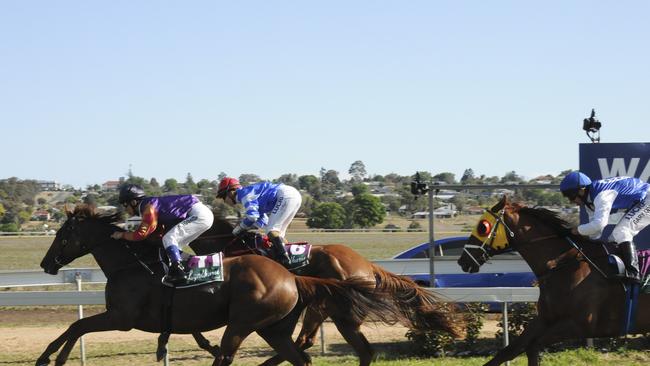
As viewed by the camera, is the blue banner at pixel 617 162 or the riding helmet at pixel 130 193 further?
the blue banner at pixel 617 162

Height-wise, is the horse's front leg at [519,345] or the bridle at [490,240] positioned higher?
the bridle at [490,240]

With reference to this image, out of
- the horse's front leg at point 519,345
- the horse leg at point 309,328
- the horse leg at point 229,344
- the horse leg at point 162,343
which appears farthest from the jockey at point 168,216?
the horse's front leg at point 519,345

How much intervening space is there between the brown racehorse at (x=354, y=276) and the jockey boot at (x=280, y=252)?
0.19m

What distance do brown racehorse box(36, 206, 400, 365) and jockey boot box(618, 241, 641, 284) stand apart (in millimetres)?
2036

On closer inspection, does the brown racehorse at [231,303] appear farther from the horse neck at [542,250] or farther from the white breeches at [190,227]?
the horse neck at [542,250]

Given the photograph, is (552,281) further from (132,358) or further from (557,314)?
(132,358)

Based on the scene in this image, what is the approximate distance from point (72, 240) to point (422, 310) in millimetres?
3220

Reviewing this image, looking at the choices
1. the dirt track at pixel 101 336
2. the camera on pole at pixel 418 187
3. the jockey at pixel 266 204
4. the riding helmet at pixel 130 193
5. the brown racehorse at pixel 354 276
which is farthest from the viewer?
the camera on pole at pixel 418 187

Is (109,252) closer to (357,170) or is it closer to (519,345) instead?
(519,345)

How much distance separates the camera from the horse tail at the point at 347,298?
303 inches

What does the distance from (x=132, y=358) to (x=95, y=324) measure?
109 inches

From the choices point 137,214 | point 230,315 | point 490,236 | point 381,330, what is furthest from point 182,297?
point 381,330

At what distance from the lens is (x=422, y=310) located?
809 cm

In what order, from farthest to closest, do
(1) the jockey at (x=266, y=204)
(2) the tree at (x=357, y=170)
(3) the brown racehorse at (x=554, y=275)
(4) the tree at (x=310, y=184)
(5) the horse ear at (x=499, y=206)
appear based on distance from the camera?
(2) the tree at (x=357, y=170), (4) the tree at (x=310, y=184), (1) the jockey at (x=266, y=204), (5) the horse ear at (x=499, y=206), (3) the brown racehorse at (x=554, y=275)
